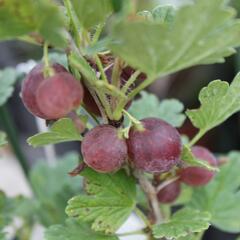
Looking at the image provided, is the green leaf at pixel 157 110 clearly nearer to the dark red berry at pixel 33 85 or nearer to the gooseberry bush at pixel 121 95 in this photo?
the gooseberry bush at pixel 121 95

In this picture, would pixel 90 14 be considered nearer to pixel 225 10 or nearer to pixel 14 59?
pixel 225 10

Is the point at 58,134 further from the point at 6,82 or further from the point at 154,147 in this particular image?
the point at 6,82

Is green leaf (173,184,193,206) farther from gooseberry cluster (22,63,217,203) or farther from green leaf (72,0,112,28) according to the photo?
green leaf (72,0,112,28)

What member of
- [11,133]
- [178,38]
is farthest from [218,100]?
[11,133]

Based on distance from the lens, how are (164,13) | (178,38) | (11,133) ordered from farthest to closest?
(11,133)
(164,13)
(178,38)

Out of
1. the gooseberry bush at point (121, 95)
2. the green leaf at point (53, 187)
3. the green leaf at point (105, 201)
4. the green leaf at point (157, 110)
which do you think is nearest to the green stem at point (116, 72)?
the gooseberry bush at point (121, 95)

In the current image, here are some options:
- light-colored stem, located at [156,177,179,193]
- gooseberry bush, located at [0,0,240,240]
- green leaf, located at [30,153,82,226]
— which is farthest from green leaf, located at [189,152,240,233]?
green leaf, located at [30,153,82,226]
